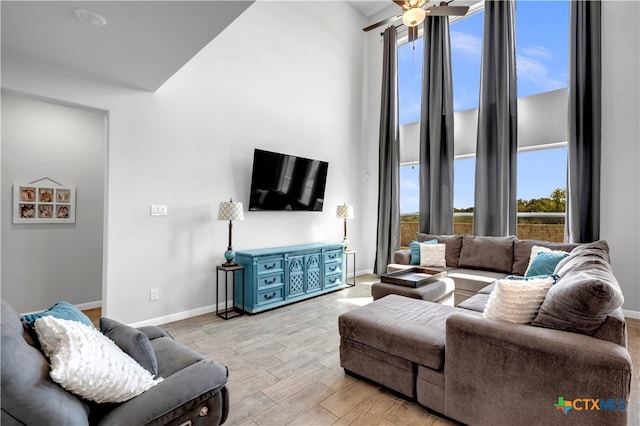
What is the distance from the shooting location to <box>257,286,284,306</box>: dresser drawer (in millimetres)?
3777

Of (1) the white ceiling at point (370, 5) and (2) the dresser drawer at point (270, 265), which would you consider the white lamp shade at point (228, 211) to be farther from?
(1) the white ceiling at point (370, 5)

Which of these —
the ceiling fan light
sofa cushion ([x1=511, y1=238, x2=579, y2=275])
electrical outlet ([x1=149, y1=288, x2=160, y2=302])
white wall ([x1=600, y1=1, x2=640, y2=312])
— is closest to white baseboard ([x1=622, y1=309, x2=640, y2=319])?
white wall ([x1=600, y1=1, x2=640, y2=312])

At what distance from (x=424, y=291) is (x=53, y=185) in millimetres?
4327

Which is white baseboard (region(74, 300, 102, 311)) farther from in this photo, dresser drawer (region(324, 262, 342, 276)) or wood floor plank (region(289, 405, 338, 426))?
wood floor plank (region(289, 405, 338, 426))

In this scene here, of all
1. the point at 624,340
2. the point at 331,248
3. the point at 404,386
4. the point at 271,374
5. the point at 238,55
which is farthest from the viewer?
the point at 331,248

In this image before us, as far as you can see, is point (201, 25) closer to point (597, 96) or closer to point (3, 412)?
point (3, 412)

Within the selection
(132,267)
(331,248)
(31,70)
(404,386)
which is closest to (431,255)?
(331,248)

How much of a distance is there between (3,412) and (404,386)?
193cm

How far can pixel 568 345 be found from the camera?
1438 mm

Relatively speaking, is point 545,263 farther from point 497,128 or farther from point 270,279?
point 270,279

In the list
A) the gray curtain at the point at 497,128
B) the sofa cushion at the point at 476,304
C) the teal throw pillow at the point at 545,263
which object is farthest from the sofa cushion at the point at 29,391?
the gray curtain at the point at 497,128

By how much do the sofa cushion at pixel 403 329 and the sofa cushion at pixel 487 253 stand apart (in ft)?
6.74

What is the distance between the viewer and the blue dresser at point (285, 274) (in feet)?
12.3

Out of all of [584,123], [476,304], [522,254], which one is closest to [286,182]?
[476,304]
